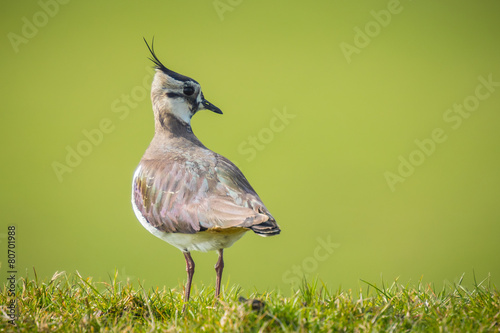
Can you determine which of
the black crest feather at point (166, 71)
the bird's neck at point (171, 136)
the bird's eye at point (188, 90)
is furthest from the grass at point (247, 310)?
the black crest feather at point (166, 71)

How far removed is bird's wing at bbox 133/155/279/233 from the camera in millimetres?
5273

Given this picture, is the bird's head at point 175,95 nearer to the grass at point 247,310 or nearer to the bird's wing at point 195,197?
the bird's wing at point 195,197

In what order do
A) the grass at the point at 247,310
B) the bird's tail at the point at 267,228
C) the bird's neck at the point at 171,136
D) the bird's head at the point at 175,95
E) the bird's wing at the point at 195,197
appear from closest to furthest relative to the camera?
1. the grass at the point at 247,310
2. the bird's tail at the point at 267,228
3. the bird's wing at the point at 195,197
4. the bird's neck at the point at 171,136
5. the bird's head at the point at 175,95

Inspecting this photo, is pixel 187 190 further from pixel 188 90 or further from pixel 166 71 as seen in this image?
pixel 166 71

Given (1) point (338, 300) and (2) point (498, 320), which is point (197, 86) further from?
(2) point (498, 320)

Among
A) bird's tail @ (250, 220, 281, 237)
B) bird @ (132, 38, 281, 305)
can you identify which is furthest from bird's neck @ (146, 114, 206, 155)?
bird's tail @ (250, 220, 281, 237)

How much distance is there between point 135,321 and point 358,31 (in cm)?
2125

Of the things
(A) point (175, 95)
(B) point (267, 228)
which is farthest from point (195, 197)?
(A) point (175, 95)

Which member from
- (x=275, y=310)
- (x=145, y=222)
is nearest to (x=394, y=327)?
(x=275, y=310)

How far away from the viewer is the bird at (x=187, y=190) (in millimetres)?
5332

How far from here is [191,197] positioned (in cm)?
568

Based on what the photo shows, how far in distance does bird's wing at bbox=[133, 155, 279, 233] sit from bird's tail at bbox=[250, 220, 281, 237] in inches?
1.5

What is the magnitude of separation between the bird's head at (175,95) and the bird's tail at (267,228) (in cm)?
242

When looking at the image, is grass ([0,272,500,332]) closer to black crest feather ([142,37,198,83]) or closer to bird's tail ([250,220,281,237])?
bird's tail ([250,220,281,237])
